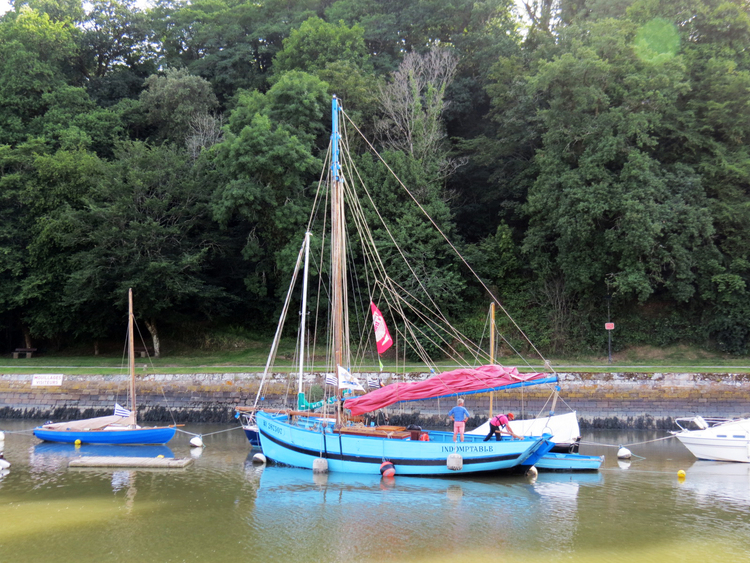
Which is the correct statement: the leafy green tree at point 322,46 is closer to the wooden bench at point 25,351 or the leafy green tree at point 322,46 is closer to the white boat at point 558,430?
the wooden bench at point 25,351

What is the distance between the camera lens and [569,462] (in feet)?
67.5

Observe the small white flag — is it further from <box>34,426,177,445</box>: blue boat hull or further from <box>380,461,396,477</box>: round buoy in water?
<box>34,426,177,445</box>: blue boat hull

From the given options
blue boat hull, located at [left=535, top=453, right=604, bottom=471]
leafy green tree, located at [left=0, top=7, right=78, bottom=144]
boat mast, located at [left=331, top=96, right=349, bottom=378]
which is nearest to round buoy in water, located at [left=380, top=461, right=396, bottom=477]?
boat mast, located at [left=331, top=96, right=349, bottom=378]

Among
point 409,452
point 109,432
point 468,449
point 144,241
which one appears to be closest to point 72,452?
point 109,432

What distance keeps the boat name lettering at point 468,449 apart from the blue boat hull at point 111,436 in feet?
38.2

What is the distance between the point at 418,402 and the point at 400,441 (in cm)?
1087

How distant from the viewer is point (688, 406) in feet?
93.9

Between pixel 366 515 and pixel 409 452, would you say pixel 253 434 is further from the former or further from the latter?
pixel 366 515

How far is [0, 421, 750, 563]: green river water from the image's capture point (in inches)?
502

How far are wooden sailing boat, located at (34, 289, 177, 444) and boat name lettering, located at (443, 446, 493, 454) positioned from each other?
11.7m

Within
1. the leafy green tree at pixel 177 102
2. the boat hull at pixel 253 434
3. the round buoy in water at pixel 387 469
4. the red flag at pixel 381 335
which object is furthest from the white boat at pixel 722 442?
the leafy green tree at pixel 177 102

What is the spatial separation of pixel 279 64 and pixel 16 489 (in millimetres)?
39663

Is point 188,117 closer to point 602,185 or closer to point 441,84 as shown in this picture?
point 441,84

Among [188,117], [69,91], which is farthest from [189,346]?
[69,91]
